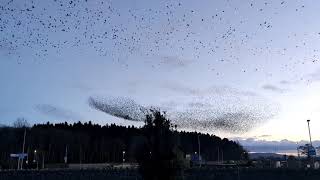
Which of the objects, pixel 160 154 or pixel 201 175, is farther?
pixel 201 175

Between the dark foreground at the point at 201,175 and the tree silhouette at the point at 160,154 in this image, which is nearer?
the tree silhouette at the point at 160,154

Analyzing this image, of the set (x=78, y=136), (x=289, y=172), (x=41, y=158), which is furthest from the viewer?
(x=78, y=136)

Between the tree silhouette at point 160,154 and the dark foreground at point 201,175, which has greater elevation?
the tree silhouette at point 160,154

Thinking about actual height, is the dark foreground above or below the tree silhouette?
below

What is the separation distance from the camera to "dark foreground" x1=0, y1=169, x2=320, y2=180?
2453 inches

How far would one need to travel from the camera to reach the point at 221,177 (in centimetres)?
6431

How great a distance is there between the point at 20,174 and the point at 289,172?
146 ft

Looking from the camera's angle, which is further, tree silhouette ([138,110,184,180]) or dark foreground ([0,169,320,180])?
dark foreground ([0,169,320,180])

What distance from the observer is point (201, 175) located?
211 feet

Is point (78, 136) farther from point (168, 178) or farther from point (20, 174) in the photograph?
point (168, 178)

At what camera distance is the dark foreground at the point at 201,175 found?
62.3 metres

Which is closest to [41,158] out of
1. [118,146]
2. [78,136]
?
[78,136]

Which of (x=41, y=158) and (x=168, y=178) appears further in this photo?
(x=41, y=158)

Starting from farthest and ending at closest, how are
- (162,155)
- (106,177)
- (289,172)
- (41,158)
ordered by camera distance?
(41,158)
(106,177)
(289,172)
(162,155)
